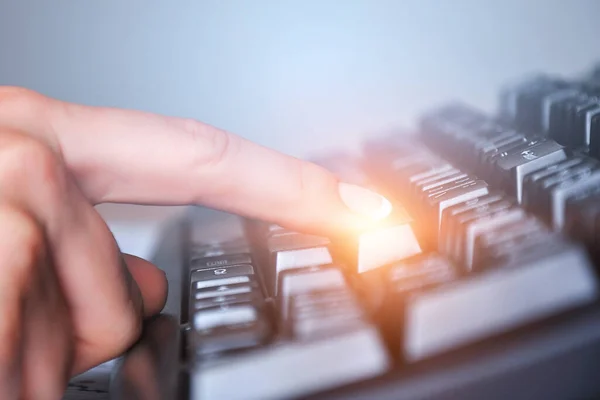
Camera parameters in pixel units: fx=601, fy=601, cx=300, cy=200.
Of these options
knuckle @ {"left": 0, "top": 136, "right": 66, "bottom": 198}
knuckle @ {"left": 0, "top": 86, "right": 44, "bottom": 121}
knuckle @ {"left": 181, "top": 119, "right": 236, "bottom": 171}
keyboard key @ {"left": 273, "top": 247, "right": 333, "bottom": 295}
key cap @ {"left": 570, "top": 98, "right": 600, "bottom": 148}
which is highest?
knuckle @ {"left": 0, "top": 86, "right": 44, "bottom": 121}

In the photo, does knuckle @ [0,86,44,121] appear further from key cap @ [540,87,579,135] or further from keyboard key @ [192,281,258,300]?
key cap @ [540,87,579,135]

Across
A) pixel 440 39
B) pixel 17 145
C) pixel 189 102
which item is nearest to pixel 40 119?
pixel 17 145

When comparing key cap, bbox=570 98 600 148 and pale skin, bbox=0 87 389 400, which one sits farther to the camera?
key cap, bbox=570 98 600 148

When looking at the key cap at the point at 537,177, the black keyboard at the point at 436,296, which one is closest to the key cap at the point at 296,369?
the black keyboard at the point at 436,296

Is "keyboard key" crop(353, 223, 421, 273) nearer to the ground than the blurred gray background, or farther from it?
nearer to the ground

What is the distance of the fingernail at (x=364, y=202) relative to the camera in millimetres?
295

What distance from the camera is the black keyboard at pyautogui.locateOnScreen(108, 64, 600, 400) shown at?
0.22 meters

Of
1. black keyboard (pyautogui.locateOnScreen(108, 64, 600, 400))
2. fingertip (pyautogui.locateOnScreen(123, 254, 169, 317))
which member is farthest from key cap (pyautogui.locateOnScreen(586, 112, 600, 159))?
fingertip (pyautogui.locateOnScreen(123, 254, 169, 317))

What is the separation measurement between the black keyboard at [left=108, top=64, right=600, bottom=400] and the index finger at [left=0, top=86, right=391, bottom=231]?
0.02 meters

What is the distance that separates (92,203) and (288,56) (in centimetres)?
15

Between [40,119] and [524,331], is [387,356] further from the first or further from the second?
[40,119]

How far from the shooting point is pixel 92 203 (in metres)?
0.27

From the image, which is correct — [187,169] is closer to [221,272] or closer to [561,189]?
[221,272]

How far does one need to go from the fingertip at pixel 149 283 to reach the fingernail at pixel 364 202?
0.10 meters
